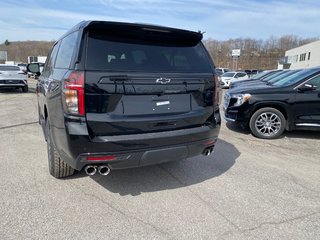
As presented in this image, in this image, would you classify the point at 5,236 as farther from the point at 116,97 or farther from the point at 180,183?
the point at 180,183

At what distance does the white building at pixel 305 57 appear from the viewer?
51356 millimetres

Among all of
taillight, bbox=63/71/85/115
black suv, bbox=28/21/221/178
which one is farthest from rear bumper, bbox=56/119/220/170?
taillight, bbox=63/71/85/115

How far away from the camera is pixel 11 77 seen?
52.2ft

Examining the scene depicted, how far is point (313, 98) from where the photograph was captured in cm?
609

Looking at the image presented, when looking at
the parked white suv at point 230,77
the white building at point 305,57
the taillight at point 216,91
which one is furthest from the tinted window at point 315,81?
the white building at point 305,57

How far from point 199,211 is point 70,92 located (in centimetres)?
184

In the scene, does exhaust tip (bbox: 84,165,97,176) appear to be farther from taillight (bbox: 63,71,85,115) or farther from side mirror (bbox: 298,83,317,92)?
side mirror (bbox: 298,83,317,92)

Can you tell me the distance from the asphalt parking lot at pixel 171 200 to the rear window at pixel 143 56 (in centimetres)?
151

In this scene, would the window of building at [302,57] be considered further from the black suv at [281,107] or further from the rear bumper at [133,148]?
the rear bumper at [133,148]

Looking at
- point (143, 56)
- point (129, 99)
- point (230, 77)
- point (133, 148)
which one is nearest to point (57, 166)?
point (133, 148)

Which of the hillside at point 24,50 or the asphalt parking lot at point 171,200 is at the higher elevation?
the hillside at point 24,50

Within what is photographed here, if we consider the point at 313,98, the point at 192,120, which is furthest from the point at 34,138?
the point at 313,98

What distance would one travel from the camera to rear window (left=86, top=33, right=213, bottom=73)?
2.93 m

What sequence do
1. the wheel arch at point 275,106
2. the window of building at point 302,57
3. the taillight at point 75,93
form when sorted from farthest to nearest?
the window of building at point 302,57, the wheel arch at point 275,106, the taillight at point 75,93
